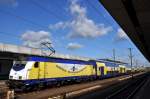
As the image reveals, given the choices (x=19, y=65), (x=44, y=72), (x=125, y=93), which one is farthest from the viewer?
(x=44, y=72)

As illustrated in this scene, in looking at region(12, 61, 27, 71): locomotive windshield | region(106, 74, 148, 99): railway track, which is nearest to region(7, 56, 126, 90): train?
region(12, 61, 27, 71): locomotive windshield

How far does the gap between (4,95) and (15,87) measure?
24.3ft

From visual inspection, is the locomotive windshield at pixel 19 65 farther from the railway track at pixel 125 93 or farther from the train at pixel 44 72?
the railway track at pixel 125 93

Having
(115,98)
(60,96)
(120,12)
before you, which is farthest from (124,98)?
(120,12)

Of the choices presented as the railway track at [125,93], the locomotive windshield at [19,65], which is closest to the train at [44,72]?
the locomotive windshield at [19,65]

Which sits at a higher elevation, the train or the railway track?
the train

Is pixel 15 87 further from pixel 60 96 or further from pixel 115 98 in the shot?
pixel 115 98

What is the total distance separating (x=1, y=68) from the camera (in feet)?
180

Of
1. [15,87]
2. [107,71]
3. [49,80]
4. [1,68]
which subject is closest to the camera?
[15,87]

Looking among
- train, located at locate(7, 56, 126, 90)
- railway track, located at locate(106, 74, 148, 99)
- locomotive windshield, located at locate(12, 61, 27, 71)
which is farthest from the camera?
locomotive windshield, located at locate(12, 61, 27, 71)

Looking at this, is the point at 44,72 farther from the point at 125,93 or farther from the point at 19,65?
the point at 125,93

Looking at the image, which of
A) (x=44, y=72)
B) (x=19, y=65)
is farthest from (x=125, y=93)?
(x=19, y=65)

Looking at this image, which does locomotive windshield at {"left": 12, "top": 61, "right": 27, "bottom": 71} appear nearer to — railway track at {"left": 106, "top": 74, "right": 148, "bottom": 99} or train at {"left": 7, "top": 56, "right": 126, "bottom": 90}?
train at {"left": 7, "top": 56, "right": 126, "bottom": 90}

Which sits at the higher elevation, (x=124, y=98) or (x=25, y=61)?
(x=25, y=61)
